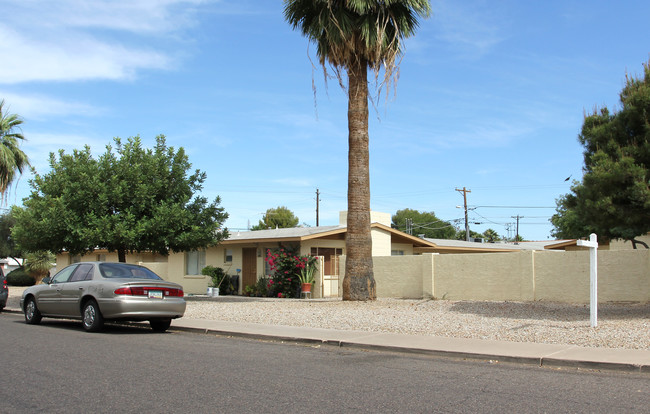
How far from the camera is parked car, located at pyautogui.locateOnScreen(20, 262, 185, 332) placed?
12.3 meters

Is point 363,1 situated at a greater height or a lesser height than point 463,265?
greater

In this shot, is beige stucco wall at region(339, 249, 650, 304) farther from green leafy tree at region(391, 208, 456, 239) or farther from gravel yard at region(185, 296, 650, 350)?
green leafy tree at region(391, 208, 456, 239)

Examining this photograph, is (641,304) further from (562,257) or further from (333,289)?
(333,289)

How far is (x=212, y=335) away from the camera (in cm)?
1276

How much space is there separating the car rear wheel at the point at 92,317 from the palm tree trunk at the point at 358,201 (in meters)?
7.87

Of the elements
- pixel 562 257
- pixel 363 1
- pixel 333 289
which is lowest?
pixel 333 289

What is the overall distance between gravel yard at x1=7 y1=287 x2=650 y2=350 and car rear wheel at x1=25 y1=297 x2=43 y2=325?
12.3 feet

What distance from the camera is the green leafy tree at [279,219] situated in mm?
69794

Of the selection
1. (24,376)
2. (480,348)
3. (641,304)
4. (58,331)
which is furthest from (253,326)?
(641,304)

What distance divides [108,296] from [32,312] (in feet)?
11.6

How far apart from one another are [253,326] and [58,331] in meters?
4.21

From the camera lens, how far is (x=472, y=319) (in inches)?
547

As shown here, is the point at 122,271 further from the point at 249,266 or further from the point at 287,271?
the point at 249,266

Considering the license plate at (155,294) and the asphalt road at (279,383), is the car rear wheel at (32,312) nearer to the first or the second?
Answer: the license plate at (155,294)
